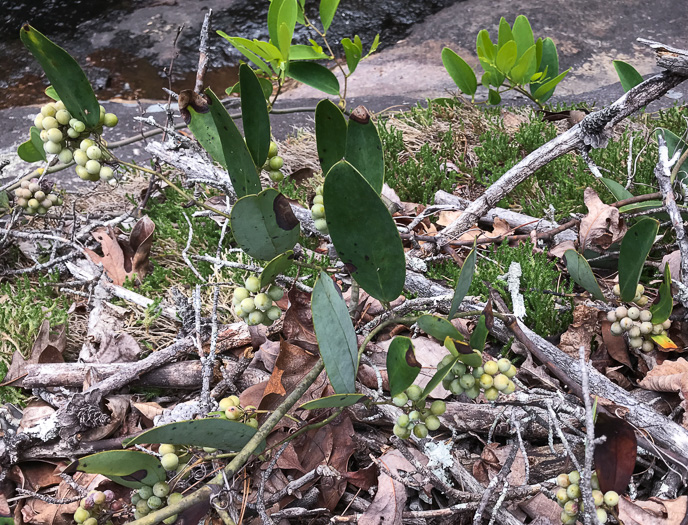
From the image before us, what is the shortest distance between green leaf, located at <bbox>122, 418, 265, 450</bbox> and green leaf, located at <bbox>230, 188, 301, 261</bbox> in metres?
0.32

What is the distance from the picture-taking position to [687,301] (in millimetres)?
1385

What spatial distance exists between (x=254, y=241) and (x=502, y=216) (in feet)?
4.59

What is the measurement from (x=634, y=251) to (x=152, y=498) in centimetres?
114

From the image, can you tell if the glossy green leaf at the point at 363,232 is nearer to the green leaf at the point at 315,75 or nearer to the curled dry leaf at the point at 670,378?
the curled dry leaf at the point at 670,378

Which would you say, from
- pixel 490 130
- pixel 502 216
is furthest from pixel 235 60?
pixel 502 216

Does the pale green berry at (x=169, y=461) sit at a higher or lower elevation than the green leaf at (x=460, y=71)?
lower

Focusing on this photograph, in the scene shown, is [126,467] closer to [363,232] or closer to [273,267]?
[273,267]

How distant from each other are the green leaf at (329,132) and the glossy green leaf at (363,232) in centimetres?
17

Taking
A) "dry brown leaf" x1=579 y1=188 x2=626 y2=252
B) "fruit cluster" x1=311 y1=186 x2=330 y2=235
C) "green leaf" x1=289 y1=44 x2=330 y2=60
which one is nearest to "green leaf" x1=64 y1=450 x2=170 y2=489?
"fruit cluster" x1=311 y1=186 x2=330 y2=235

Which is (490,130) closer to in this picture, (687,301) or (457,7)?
(687,301)

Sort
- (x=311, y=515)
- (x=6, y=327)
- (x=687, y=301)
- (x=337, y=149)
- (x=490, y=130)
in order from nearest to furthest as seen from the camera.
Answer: (x=337, y=149) → (x=311, y=515) → (x=687, y=301) → (x=6, y=327) → (x=490, y=130)

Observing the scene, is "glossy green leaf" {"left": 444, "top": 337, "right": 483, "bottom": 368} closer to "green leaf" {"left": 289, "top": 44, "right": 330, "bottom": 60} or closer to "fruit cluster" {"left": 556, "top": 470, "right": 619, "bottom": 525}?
"fruit cluster" {"left": 556, "top": 470, "right": 619, "bottom": 525}

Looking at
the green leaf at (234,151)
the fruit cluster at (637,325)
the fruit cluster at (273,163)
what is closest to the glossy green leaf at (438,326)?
the green leaf at (234,151)

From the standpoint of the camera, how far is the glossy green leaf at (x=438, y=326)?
96cm
